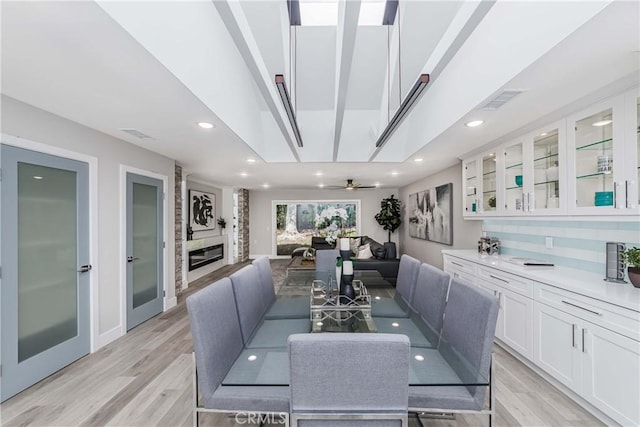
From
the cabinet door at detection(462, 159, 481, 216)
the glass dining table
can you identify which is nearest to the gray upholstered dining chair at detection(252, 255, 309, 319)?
the glass dining table

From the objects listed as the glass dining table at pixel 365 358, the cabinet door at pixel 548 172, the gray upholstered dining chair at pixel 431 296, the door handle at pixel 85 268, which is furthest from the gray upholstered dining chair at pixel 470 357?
the door handle at pixel 85 268

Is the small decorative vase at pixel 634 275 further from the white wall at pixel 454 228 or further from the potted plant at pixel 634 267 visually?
the white wall at pixel 454 228

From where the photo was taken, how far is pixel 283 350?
1.83m

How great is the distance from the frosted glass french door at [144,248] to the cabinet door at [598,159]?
192 inches

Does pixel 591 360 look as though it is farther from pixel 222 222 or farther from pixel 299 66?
pixel 222 222

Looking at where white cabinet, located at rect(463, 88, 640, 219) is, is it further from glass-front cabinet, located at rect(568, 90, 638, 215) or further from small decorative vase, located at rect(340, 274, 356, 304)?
small decorative vase, located at rect(340, 274, 356, 304)

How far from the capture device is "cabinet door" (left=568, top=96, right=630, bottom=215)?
206cm

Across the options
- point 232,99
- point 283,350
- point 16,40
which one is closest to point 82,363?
point 283,350

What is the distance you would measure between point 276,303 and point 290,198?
6.48 m

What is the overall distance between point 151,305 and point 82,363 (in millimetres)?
1233

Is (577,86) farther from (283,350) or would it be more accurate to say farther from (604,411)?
(283,350)

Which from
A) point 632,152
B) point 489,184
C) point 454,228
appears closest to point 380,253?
point 454,228

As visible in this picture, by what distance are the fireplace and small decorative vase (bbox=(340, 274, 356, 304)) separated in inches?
187

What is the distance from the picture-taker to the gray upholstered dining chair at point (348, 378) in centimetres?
108
